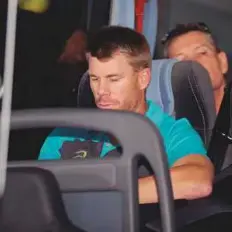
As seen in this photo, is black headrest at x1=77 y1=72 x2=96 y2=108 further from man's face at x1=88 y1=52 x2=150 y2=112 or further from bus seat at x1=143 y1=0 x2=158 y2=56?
bus seat at x1=143 y1=0 x2=158 y2=56

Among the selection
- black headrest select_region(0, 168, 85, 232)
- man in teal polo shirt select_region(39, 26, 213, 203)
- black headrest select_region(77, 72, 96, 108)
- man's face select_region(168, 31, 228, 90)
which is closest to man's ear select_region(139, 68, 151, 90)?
man in teal polo shirt select_region(39, 26, 213, 203)

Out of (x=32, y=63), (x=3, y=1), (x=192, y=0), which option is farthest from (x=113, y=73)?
(x=192, y=0)

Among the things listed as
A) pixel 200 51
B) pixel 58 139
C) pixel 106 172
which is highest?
pixel 200 51

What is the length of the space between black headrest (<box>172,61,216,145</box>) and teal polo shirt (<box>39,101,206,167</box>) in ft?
0.47

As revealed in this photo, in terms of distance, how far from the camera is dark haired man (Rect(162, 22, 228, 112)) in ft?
7.16

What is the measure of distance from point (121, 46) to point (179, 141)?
0.29 meters

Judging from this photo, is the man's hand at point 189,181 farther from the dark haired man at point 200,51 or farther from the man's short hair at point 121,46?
the dark haired man at point 200,51

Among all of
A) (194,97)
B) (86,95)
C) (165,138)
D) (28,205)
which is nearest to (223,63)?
(194,97)

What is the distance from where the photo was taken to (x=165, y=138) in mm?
1738

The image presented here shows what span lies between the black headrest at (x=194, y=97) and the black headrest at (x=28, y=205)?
0.78 m

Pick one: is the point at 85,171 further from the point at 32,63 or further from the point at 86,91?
the point at 32,63

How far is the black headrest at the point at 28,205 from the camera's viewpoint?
125cm

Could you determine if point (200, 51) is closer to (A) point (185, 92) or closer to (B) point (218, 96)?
(B) point (218, 96)

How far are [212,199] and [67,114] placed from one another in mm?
622
